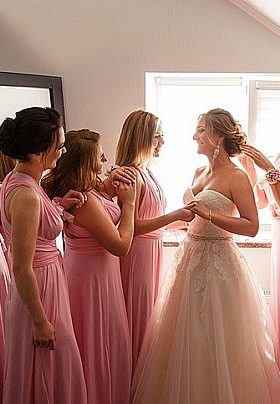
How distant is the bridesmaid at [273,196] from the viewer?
8.65 feet

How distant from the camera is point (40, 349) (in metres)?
1.91

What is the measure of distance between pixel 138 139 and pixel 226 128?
37 cm

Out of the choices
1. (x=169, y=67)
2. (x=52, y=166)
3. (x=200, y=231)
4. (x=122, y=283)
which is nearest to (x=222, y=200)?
(x=200, y=231)

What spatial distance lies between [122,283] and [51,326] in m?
0.65

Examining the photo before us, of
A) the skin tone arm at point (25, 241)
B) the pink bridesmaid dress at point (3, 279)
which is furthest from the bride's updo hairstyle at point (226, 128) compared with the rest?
the pink bridesmaid dress at point (3, 279)

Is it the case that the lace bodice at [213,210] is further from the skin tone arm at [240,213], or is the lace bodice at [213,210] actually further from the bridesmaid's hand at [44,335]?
the bridesmaid's hand at [44,335]

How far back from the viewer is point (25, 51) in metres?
3.20

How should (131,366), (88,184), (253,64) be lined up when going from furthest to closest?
(253,64) → (131,366) → (88,184)

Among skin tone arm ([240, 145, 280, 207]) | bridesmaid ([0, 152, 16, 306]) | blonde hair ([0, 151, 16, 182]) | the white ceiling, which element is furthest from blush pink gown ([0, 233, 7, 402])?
the white ceiling

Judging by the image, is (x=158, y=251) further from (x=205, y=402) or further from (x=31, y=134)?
(x=31, y=134)

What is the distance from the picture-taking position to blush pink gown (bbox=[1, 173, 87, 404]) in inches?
75.0

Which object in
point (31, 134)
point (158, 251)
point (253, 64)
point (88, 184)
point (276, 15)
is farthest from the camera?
point (253, 64)

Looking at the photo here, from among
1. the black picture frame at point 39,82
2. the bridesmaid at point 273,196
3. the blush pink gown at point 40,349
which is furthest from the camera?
the black picture frame at point 39,82

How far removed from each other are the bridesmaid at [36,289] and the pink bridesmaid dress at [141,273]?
52 centimetres
